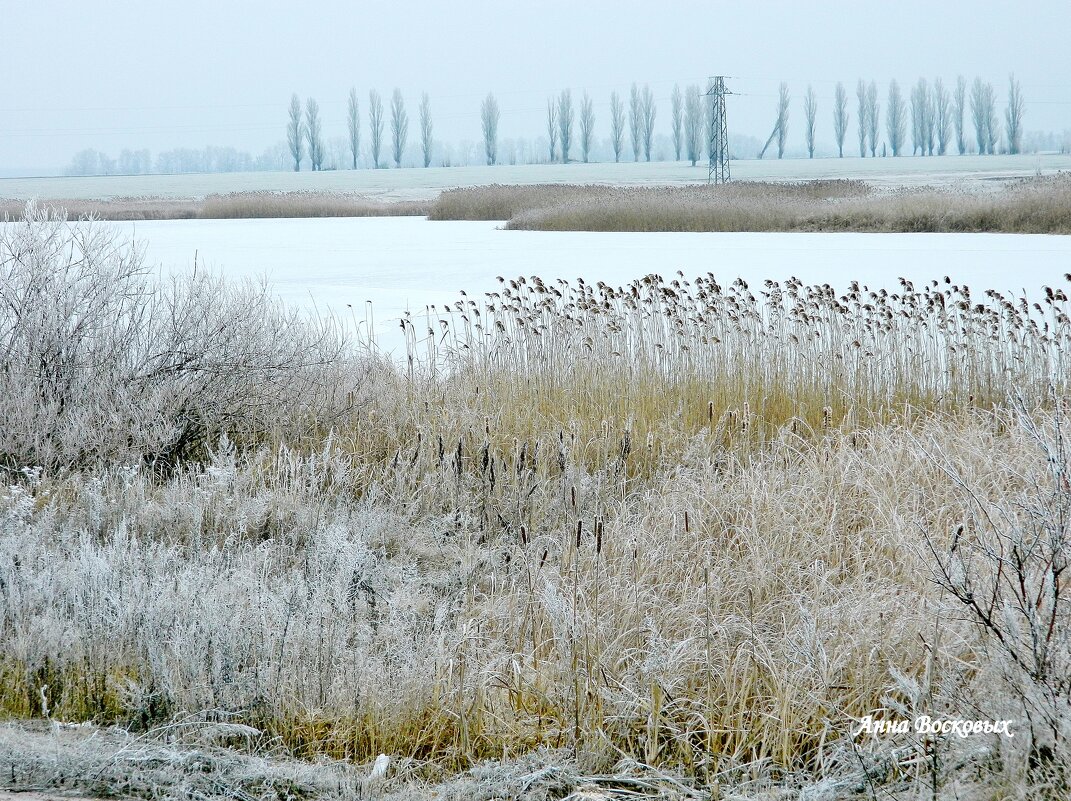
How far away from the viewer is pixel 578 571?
3.98 metres

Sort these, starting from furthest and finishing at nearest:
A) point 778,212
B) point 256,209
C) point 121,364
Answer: point 256,209, point 778,212, point 121,364

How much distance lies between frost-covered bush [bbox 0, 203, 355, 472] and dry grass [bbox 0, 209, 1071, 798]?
13 centimetres

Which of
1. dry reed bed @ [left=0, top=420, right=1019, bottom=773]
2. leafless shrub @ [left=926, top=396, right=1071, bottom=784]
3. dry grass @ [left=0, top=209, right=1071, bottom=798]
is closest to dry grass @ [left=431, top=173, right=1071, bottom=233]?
dry grass @ [left=0, top=209, right=1071, bottom=798]

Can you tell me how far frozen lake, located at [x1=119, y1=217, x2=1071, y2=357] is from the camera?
13102 millimetres

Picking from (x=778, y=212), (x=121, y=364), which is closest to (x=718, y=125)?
(x=778, y=212)

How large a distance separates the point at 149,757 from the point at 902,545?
3005 millimetres

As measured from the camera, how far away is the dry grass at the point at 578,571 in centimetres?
308

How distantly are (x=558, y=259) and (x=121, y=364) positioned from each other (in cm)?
1080

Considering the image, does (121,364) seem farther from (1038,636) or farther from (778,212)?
(778,212)

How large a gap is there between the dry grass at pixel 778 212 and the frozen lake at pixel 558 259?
124 centimetres

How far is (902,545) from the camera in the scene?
415cm

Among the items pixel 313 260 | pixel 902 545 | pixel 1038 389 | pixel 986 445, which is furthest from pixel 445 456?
pixel 313 260

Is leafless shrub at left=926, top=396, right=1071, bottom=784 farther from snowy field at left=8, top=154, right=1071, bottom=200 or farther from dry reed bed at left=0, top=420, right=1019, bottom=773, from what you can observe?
snowy field at left=8, top=154, right=1071, bottom=200

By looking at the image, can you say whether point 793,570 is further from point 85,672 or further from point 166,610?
point 85,672
